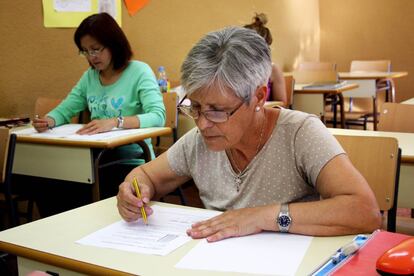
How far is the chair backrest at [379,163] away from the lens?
1691mm

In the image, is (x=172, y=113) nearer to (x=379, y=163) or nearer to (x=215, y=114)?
(x=379, y=163)

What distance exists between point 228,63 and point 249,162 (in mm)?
324

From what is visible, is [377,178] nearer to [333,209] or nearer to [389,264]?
[333,209]

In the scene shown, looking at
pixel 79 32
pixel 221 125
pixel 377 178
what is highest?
pixel 79 32

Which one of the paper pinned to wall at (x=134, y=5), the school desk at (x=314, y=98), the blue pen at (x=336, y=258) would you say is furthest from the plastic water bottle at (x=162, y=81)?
the blue pen at (x=336, y=258)

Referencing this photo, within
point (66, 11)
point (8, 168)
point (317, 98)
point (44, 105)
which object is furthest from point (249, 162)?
point (317, 98)

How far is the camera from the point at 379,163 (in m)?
1.72

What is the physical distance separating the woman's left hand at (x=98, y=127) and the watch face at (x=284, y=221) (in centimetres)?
158

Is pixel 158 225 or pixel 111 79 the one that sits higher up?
pixel 111 79

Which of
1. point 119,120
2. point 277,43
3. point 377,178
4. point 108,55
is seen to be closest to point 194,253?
point 377,178

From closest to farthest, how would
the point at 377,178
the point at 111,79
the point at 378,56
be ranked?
1. the point at 377,178
2. the point at 111,79
3. the point at 378,56

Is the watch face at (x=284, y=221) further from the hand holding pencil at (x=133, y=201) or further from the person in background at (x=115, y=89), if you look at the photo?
the person in background at (x=115, y=89)

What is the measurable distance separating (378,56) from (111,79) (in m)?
5.56

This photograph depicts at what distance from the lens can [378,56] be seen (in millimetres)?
7383
